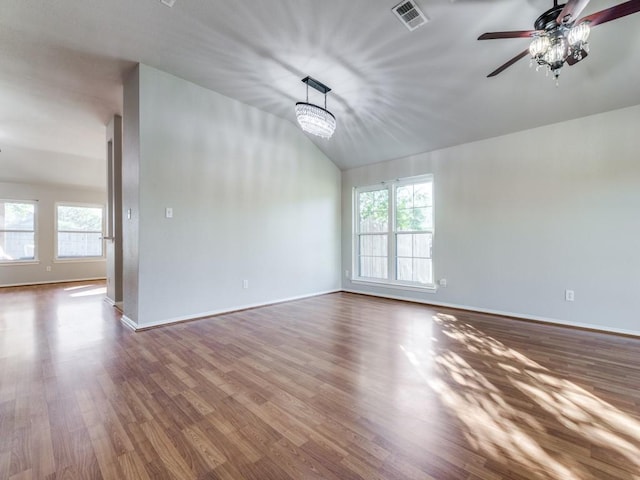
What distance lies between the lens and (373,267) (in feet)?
18.2

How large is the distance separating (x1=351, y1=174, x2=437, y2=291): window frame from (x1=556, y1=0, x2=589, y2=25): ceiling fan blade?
2.87 m

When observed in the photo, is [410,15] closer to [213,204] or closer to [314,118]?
[314,118]

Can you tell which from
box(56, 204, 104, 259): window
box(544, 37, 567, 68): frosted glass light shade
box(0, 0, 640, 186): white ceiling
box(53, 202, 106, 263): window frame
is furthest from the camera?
box(56, 204, 104, 259): window

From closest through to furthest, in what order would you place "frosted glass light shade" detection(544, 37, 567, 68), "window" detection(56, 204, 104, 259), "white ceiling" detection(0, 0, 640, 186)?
1. "frosted glass light shade" detection(544, 37, 567, 68)
2. "white ceiling" detection(0, 0, 640, 186)
3. "window" detection(56, 204, 104, 259)

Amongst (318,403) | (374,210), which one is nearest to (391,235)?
(374,210)

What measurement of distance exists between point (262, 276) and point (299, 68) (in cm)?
296

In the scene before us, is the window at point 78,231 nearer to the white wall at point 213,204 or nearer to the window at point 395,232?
the white wall at point 213,204

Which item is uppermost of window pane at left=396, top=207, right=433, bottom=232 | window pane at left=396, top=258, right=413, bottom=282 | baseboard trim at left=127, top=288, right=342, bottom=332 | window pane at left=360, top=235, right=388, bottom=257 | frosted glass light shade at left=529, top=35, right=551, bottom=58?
frosted glass light shade at left=529, top=35, right=551, bottom=58

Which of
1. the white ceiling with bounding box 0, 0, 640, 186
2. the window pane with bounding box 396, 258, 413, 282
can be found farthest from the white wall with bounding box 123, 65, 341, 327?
the window pane with bounding box 396, 258, 413, 282

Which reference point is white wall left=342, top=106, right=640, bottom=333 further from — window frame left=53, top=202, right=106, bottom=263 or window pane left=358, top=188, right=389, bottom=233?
window frame left=53, top=202, right=106, bottom=263

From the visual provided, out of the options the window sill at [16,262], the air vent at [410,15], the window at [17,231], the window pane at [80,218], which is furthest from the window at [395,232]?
the window at [17,231]

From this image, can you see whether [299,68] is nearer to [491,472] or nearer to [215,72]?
[215,72]

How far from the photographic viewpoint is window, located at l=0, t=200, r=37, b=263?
6.36 metres

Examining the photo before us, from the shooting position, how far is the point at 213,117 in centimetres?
390
